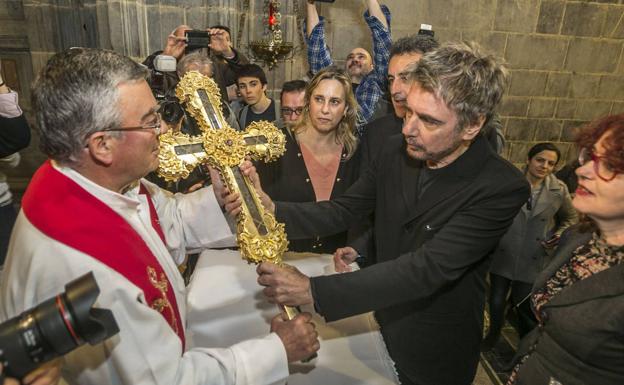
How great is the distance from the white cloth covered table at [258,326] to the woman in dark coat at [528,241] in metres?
2.13

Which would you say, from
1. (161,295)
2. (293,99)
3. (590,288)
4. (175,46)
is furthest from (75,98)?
(175,46)

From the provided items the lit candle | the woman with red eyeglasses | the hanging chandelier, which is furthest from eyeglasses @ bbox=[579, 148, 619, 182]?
the lit candle

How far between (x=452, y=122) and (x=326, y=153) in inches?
58.8

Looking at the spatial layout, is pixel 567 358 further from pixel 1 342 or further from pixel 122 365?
pixel 1 342

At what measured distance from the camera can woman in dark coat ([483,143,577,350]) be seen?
3768 mm

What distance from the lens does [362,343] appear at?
1890 mm

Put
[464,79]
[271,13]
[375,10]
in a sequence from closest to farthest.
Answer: [464,79] → [375,10] → [271,13]

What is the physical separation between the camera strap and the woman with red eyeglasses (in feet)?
5.01

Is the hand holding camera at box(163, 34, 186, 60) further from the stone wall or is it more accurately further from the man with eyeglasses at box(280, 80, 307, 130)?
the stone wall

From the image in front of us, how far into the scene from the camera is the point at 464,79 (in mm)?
1793

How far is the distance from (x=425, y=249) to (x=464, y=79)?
2.39 feet

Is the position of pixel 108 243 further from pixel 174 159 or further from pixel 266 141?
pixel 266 141

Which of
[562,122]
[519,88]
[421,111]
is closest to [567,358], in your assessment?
[421,111]

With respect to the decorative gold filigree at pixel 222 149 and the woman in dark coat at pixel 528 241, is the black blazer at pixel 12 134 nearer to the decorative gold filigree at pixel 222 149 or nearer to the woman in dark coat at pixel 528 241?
the decorative gold filigree at pixel 222 149
